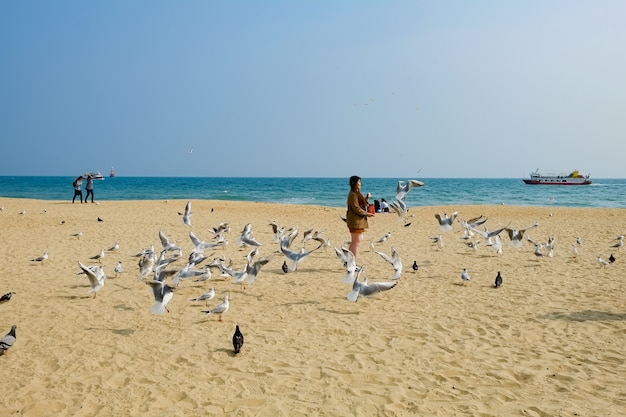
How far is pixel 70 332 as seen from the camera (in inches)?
267

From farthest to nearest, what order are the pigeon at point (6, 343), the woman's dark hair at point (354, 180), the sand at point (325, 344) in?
the woman's dark hair at point (354, 180), the pigeon at point (6, 343), the sand at point (325, 344)

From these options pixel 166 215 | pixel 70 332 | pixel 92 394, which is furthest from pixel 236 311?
pixel 166 215

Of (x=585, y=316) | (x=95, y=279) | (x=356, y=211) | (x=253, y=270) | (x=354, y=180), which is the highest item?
(x=354, y=180)

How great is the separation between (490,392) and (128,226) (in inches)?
700

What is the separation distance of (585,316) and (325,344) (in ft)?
14.8

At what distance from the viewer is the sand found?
477 cm

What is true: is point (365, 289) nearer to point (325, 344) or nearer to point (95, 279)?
point (325, 344)

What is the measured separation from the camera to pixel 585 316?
763 cm

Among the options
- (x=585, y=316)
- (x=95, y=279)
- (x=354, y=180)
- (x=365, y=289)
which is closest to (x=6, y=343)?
(x=95, y=279)

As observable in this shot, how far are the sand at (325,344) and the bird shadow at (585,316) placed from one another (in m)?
0.03

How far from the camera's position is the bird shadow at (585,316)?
749 cm

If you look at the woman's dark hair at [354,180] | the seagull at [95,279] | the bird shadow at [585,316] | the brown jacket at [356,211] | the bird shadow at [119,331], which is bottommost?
the bird shadow at [119,331]

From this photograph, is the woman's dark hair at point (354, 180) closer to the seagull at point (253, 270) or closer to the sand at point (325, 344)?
the sand at point (325, 344)

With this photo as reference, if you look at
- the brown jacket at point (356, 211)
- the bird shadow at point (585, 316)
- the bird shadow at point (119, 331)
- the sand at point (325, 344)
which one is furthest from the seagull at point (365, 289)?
the bird shadow at point (119, 331)
